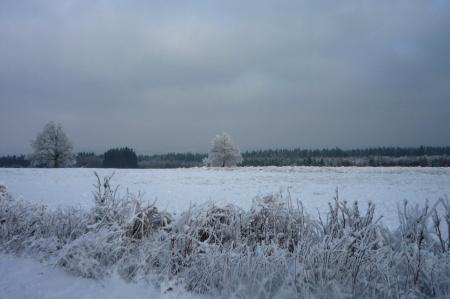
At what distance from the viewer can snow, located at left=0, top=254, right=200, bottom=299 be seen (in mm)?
4320

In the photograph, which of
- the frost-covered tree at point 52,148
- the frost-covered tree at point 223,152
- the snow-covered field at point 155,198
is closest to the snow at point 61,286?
the snow-covered field at point 155,198

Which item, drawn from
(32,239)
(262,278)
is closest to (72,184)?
(32,239)

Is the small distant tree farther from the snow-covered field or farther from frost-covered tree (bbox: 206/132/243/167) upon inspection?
the snow-covered field

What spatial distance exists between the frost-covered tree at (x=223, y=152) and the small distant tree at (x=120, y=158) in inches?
1009

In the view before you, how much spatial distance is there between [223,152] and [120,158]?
29.0 m

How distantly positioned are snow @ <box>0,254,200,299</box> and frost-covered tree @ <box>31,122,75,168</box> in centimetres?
4611

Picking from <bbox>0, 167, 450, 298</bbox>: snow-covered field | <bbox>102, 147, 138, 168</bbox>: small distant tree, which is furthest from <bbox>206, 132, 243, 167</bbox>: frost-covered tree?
<bbox>102, 147, 138, 168</bbox>: small distant tree

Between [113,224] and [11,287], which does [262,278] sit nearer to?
[113,224]

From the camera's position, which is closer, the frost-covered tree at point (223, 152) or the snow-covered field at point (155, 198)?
the snow-covered field at point (155, 198)

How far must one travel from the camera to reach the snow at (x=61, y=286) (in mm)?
4320

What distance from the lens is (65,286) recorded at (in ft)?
15.2

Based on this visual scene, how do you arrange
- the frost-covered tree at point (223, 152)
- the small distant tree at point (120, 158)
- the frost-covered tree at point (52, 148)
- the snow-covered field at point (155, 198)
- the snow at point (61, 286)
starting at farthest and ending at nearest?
1. the small distant tree at point (120, 158)
2. the frost-covered tree at point (223, 152)
3. the frost-covered tree at point (52, 148)
4. the snow-covered field at point (155, 198)
5. the snow at point (61, 286)

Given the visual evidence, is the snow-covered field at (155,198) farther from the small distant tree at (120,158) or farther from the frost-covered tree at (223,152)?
the small distant tree at (120,158)

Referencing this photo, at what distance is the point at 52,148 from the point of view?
1850 inches
